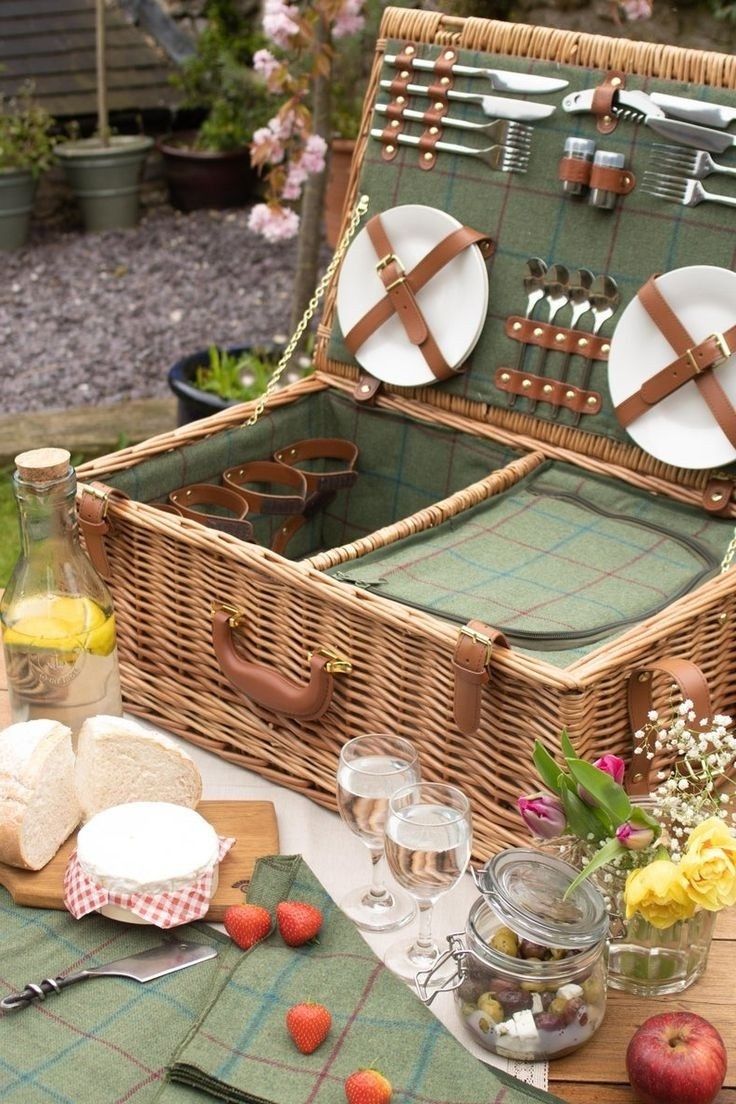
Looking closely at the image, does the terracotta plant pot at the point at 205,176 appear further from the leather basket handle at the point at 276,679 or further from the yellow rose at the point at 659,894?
the yellow rose at the point at 659,894

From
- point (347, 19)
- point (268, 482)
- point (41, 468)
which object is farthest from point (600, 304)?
point (347, 19)

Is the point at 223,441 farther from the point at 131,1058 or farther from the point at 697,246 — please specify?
the point at 131,1058

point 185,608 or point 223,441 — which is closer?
point 185,608

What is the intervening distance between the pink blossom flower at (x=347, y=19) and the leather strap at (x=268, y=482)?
1112 millimetres

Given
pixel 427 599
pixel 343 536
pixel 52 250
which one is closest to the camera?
pixel 427 599

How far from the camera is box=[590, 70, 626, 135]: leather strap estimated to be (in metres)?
1.76

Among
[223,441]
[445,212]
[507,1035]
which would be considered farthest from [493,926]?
[445,212]

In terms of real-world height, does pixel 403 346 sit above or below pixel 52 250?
above

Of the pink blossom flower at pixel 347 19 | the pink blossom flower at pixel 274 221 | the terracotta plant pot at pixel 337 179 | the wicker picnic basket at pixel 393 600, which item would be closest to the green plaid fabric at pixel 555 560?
the wicker picnic basket at pixel 393 600

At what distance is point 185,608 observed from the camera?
64.9 inches

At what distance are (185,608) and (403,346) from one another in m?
0.60

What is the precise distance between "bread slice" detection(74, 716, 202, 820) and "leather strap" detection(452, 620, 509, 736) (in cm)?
29

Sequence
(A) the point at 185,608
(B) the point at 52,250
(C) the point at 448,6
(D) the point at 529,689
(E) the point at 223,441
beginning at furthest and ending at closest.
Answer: (B) the point at 52,250, (C) the point at 448,6, (E) the point at 223,441, (A) the point at 185,608, (D) the point at 529,689

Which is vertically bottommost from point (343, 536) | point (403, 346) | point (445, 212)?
point (343, 536)
